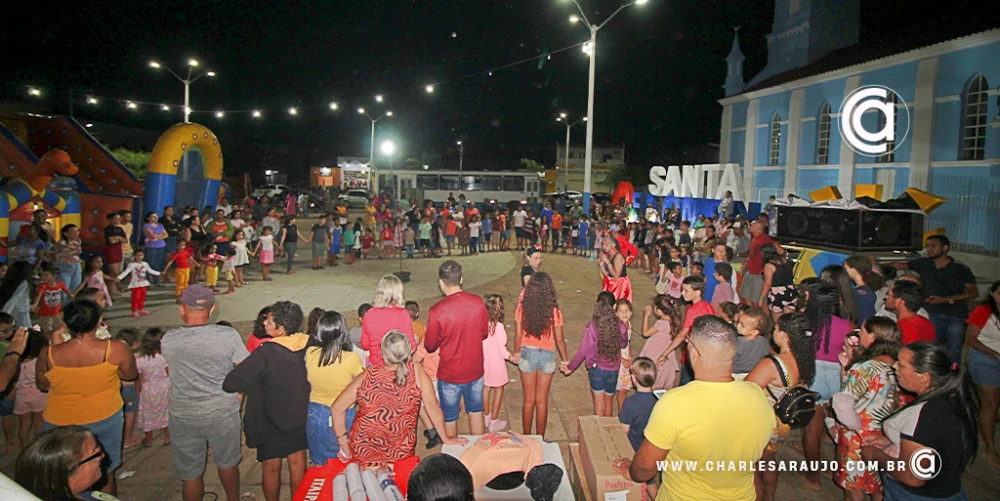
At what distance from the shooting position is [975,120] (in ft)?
57.6

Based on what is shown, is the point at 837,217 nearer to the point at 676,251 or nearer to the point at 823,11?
the point at 676,251

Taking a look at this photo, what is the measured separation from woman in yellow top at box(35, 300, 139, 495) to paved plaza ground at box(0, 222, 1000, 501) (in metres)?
0.97

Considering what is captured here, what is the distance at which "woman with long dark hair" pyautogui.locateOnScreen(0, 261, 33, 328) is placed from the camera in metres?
6.69

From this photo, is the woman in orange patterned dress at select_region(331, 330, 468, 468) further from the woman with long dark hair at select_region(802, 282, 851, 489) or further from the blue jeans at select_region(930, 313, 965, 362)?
the blue jeans at select_region(930, 313, 965, 362)

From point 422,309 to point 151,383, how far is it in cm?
633

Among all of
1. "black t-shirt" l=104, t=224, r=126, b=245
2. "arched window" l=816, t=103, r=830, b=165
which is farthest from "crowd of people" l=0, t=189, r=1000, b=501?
"arched window" l=816, t=103, r=830, b=165

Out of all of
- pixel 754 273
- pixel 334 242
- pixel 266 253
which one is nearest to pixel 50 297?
pixel 266 253

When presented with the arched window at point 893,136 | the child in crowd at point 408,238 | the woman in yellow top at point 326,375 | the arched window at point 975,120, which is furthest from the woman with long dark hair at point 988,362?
the arched window at point 893,136

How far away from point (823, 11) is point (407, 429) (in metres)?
31.6

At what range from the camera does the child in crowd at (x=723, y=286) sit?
7082mm

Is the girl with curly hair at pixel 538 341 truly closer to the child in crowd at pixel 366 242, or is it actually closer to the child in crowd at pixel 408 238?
the child in crowd at pixel 366 242

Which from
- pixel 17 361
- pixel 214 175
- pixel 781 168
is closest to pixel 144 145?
pixel 214 175

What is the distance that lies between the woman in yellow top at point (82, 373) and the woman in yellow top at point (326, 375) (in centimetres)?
128

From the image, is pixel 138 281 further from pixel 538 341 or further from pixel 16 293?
pixel 538 341
